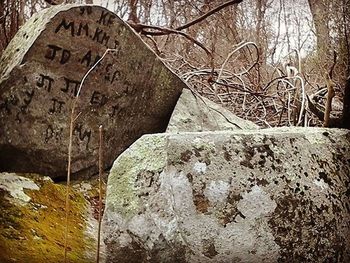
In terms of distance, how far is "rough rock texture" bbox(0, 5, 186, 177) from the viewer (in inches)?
117

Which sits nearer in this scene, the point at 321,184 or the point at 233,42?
the point at 321,184

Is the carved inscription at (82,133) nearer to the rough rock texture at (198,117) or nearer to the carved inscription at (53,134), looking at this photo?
the carved inscription at (53,134)

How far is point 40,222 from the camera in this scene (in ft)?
8.03

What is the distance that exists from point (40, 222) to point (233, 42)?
18.0 feet

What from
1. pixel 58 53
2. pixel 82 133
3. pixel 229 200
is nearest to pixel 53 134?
pixel 82 133

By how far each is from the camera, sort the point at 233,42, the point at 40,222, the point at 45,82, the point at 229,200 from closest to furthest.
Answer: the point at 229,200
the point at 40,222
the point at 45,82
the point at 233,42

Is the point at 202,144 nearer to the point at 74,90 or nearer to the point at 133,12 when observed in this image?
the point at 74,90

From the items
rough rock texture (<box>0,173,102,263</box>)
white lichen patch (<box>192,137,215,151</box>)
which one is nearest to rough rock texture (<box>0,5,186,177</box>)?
rough rock texture (<box>0,173,102,263</box>)

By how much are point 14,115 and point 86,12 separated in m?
0.71

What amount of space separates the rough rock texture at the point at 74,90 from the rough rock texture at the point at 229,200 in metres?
1.20

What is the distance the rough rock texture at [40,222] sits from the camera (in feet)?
7.06

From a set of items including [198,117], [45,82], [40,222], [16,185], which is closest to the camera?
[40,222]

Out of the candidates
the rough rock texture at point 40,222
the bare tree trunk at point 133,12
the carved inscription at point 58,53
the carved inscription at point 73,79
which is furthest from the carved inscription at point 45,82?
the bare tree trunk at point 133,12

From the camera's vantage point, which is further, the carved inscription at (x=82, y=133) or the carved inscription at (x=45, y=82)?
the carved inscription at (x=82, y=133)
